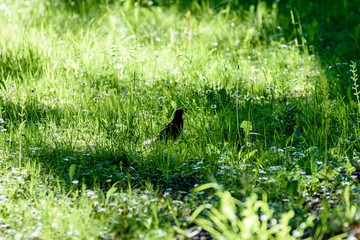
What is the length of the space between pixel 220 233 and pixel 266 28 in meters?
4.97

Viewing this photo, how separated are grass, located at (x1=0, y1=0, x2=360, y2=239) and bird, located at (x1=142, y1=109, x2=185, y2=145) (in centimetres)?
11

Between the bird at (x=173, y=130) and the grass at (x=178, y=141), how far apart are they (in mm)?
109

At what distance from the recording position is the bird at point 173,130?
3.68m

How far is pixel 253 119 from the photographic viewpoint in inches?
163

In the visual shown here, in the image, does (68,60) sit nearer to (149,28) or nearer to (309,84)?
(149,28)

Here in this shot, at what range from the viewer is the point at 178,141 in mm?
3707

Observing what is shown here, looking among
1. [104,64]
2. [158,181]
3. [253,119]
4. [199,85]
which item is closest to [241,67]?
[199,85]

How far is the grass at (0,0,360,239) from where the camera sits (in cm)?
258

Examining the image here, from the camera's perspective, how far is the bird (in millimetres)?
3682

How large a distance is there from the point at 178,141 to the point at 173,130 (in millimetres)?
111

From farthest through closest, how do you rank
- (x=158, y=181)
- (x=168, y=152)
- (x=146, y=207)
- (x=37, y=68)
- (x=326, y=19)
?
(x=326, y=19)
(x=37, y=68)
(x=168, y=152)
(x=158, y=181)
(x=146, y=207)

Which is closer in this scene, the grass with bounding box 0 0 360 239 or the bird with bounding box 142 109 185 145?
the grass with bounding box 0 0 360 239

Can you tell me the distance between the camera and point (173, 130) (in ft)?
12.2

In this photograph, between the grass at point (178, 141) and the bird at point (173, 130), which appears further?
the bird at point (173, 130)
